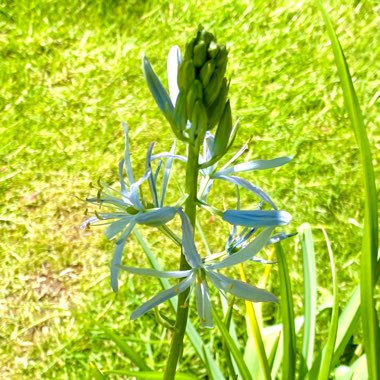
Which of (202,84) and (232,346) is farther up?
(202,84)

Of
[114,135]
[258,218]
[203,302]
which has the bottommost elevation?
[203,302]

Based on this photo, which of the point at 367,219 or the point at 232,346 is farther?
the point at 232,346

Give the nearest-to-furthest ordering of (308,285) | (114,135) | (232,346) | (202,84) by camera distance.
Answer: (202,84), (232,346), (308,285), (114,135)

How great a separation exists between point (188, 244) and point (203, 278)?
6 centimetres

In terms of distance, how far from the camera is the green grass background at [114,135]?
2.24 m

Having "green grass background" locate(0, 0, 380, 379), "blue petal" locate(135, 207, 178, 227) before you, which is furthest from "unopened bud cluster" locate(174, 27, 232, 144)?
"green grass background" locate(0, 0, 380, 379)

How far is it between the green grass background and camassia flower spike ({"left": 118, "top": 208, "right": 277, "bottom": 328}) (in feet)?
3.72

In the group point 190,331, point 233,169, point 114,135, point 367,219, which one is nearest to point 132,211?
point 233,169

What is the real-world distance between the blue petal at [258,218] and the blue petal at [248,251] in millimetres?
19

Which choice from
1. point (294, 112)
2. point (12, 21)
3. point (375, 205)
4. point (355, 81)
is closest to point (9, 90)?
point (12, 21)

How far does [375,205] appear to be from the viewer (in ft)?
3.77

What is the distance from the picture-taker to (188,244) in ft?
3.19

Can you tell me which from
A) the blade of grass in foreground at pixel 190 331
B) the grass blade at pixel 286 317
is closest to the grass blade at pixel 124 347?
the blade of grass in foreground at pixel 190 331

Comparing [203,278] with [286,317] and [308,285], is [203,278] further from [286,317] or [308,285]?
[308,285]
